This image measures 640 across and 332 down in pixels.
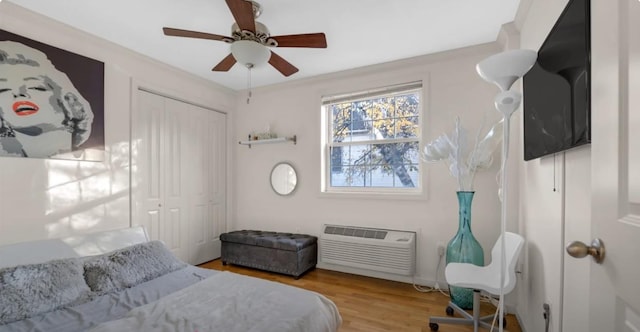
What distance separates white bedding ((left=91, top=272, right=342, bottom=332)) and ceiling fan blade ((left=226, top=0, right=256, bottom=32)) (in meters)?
1.63

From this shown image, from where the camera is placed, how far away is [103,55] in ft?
8.70

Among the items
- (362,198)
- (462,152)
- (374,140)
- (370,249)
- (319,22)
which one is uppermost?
(319,22)

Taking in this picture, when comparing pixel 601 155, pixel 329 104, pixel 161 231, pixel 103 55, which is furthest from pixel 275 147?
pixel 601 155

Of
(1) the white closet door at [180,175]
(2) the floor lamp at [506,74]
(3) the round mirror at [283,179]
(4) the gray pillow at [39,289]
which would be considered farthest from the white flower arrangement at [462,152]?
(1) the white closet door at [180,175]

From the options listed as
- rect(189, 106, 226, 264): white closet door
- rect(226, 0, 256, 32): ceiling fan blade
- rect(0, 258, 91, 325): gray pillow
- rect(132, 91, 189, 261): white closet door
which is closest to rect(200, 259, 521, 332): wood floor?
rect(189, 106, 226, 264): white closet door

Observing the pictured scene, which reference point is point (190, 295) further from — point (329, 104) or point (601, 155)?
point (329, 104)

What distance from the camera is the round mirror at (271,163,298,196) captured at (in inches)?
147

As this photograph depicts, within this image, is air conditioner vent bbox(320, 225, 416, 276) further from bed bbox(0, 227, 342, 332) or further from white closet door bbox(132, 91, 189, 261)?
white closet door bbox(132, 91, 189, 261)

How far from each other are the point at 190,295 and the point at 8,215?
163 centimetres

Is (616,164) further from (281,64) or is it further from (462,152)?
(281,64)

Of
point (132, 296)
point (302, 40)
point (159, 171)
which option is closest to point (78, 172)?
point (159, 171)

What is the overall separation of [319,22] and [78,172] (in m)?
2.48

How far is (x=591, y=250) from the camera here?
2.42ft

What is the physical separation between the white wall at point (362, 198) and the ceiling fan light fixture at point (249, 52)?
160cm
